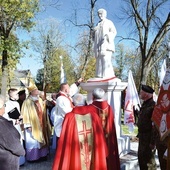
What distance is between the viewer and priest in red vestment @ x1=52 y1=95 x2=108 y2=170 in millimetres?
4410

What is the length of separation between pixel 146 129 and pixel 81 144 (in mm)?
1165

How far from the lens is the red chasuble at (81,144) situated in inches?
174

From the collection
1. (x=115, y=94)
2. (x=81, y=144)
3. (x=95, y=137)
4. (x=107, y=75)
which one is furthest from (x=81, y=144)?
(x=107, y=75)

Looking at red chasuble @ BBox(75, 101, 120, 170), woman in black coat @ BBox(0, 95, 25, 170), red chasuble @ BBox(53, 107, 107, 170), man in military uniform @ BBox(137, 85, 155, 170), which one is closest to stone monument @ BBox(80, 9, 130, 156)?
red chasuble @ BBox(75, 101, 120, 170)

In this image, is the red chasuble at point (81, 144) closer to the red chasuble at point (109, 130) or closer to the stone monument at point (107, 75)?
the red chasuble at point (109, 130)

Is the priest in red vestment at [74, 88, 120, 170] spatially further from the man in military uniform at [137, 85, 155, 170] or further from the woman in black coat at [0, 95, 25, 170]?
the woman in black coat at [0, 95, 25, 170]

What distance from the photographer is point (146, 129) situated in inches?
185

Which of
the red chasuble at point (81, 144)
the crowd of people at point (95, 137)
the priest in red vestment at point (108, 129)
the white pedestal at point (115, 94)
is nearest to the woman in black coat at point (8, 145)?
the crowd of people at point (95, 137)

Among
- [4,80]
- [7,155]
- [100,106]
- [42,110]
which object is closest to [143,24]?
[4,80]

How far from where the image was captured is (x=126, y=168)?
5.58 m

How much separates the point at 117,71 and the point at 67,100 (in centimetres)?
3786

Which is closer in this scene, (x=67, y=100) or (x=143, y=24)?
(x=67, y=100)

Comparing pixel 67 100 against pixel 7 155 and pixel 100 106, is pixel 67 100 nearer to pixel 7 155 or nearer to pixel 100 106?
pixel 100 106

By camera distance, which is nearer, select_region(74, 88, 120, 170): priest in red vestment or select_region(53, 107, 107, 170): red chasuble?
A: select_region(53, 107, 107, 170): red chasuble
